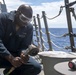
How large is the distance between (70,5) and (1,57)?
4.64ft

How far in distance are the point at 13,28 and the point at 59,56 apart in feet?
2.28

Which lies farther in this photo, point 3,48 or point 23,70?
point 23,70

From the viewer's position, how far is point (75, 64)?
276 centimetres

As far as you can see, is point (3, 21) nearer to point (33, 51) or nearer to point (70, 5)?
point (33, 51)

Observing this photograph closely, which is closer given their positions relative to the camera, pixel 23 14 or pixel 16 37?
pixel 23 14

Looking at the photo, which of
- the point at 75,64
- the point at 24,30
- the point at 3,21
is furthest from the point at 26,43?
the point at 75,64

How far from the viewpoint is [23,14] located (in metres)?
3.36

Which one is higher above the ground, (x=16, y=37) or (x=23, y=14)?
(x=23, y=14)

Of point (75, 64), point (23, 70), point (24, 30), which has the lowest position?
point (23, 70)

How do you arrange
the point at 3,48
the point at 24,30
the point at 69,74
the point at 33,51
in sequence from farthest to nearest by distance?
the point at 24,30 → the point at 3,48 → the point at 33,51 → the point at 69,74

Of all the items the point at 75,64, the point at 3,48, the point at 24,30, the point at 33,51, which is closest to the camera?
the point at 75,64

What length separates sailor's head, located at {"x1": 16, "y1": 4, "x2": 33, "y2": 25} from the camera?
332 centimetres

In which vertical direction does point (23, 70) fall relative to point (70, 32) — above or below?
below

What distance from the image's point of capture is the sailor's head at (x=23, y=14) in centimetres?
332
